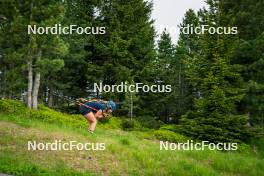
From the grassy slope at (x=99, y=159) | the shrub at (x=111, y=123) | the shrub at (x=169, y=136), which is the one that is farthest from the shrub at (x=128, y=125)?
the grassy slope at (x=99, y=159)

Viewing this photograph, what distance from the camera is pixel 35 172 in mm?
14250

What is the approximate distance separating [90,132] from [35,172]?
613 centimetres

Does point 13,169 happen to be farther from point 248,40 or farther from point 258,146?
point 248,40

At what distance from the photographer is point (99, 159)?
1744cm

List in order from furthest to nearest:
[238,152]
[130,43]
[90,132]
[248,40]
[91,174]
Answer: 1. [130,43]
2. [248,40]
3. [238,152]
4. [90,132]
5. [91,174]

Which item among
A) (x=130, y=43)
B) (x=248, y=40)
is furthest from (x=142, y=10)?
(x=248, y=40)

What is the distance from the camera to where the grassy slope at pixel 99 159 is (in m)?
15.3
